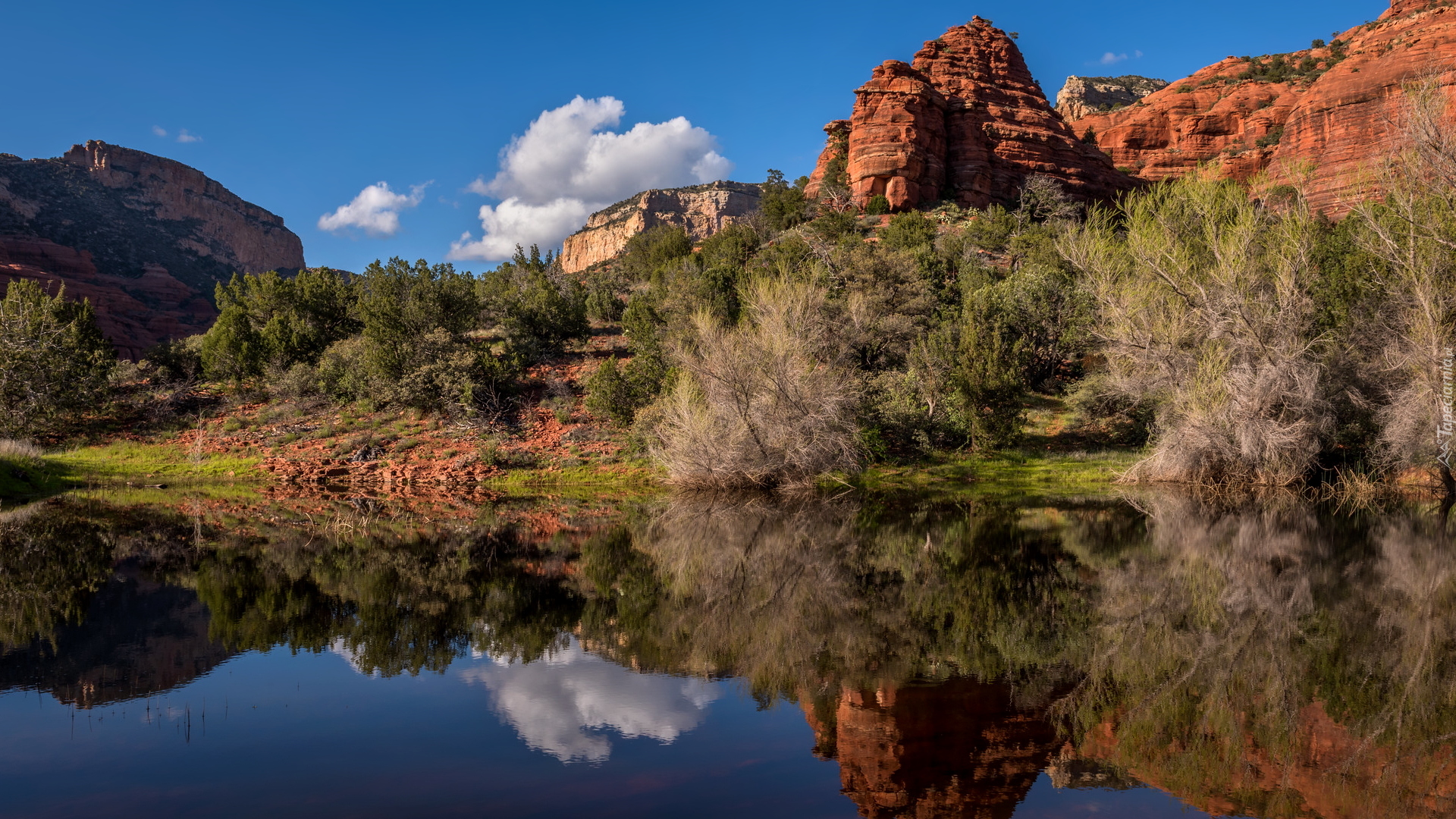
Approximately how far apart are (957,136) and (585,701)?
79.0 m

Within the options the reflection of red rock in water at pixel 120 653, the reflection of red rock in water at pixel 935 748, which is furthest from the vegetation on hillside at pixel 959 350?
the reflection of red rock in water at pixel 935 748

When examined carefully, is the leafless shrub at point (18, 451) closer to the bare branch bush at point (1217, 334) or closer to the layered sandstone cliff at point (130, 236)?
the bare branch bush at point (1217, 334)

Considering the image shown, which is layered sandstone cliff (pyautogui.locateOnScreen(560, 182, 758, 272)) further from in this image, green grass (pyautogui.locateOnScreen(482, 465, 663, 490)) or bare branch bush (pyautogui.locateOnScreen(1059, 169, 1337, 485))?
bare branch bush (pyautogui.locateOnScreen(1059, 169, 1337, 485))

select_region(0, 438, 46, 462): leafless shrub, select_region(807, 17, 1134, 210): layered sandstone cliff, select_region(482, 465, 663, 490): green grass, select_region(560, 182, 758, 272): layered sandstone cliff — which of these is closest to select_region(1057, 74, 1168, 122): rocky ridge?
select_region(807, 17, 1134, 210): layered sandstone cliff

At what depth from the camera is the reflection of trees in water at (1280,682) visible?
20.7 ft

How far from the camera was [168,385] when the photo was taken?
4203 centimetres

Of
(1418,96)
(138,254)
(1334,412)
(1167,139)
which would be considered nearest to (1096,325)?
(1334,412)

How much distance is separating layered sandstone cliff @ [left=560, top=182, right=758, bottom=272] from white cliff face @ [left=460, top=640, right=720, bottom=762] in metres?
154

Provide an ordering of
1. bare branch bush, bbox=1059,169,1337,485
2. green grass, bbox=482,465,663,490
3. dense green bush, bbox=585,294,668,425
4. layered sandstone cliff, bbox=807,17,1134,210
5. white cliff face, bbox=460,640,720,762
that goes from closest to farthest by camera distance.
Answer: white cliff face, bbox=460,640,720,762, bare branch bush, bbox=1059,169,1337,485, green grass, bbox=482,465,663,490, dense green bush, bbox=585,294,668,425, layered sandstone cliff, bbox=807,17,1134,210

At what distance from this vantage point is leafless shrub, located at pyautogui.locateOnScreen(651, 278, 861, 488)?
1079 inches

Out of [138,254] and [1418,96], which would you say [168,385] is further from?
[138,254]

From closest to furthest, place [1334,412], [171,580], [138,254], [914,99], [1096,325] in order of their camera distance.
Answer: [171,580], [1334,412], [1096,325], [914,99], [138,254]

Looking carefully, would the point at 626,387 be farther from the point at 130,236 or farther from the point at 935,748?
the point at 130,236

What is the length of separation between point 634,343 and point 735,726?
110 ft
